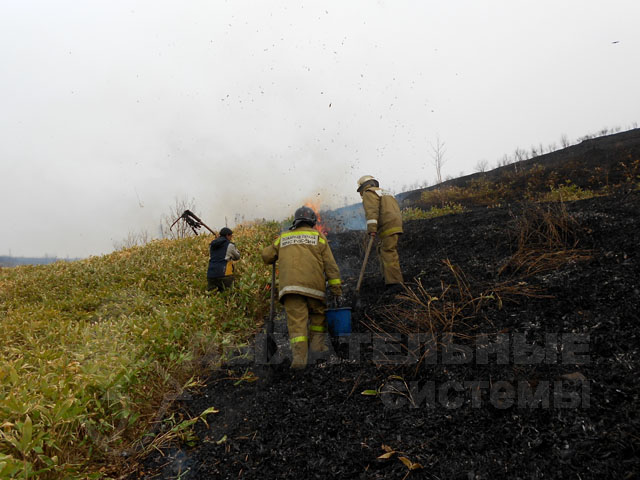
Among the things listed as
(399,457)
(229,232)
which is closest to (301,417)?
(399,457)

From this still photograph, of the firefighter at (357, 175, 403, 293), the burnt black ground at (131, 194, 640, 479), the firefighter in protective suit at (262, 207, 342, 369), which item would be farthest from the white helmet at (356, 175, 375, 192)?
the burnt black ground at (131, 194, 640, 479)

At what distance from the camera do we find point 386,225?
640 centimetres

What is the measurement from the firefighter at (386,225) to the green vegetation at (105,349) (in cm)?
247

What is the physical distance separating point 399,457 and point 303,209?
11.0ft

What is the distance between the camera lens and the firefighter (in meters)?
6.31

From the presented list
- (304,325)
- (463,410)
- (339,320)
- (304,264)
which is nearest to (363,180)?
(304,264)

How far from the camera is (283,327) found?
6273mm

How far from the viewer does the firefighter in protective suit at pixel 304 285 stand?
4582 mm

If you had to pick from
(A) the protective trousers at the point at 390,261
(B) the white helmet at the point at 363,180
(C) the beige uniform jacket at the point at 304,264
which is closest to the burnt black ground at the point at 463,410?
(C) the beige uniform jacket at the point at 304,264

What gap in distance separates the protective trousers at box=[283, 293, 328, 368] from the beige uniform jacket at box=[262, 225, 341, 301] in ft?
0.49

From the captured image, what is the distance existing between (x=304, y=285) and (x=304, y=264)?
0.28m

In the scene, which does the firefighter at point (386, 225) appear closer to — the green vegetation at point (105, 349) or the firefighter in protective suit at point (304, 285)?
the firefighter in protective suit at point (304, 285)

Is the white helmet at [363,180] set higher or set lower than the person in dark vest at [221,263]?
higher

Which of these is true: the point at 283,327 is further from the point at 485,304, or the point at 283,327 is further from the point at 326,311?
the point at 485,304
